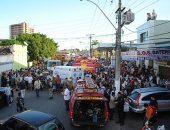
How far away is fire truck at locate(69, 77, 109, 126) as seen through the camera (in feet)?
51.5

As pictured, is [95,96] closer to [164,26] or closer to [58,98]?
[58,98]

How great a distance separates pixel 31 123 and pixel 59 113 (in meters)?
9.01

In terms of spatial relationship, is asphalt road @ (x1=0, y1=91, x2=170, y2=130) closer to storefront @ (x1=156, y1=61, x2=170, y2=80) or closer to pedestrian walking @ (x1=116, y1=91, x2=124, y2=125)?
pedestrian walking @ (x1=116, y1=91, x2=124, y2=125)

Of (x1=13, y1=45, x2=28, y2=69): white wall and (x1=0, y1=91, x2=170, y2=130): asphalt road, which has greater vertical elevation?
(x1=13, y1=45, x2=28, y2=69): white wall

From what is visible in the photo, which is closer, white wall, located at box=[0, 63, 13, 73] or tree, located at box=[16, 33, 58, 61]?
white wall, located at box=[0, 63, 13, 73]

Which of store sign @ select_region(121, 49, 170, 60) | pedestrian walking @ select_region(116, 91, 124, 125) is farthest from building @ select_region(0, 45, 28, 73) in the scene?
pedestrian walking @ select_region(116, 91, 124, 125)

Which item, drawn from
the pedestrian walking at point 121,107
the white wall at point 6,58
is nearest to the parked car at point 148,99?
the pedestrian walking at point 121,107

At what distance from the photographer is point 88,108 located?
1689 centimetres

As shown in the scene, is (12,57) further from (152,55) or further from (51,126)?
(51,126)

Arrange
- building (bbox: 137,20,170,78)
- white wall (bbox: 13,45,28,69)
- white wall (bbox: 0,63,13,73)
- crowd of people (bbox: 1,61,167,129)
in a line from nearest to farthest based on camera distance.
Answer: crowd of people (bbox: 1,61,167,129), building (bbox: 137,20,170,78), white wall (bbox: 0,63,13,73), white wall (bbox: 13,45,28,69)

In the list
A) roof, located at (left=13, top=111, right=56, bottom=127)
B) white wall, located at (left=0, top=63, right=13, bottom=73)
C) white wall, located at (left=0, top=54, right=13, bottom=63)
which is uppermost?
white wall, located at (left=0, top=54, right=13, bottom=63)

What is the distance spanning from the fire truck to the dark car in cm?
364

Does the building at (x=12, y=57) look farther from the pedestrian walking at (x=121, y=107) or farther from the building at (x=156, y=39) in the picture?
the pedestrian walking at (x=121, y=107)

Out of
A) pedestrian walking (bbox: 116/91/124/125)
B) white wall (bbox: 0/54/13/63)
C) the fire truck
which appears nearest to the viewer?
the fire truck
